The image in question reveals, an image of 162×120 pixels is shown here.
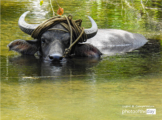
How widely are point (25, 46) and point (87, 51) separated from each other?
3.78 feet

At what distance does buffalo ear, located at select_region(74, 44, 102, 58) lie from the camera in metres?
7.85

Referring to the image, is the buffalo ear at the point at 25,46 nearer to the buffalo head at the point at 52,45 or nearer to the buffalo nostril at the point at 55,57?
the buffalo head at the point at 52,45

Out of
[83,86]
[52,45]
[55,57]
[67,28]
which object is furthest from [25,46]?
[83,86]

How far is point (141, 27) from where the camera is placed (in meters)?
11.3

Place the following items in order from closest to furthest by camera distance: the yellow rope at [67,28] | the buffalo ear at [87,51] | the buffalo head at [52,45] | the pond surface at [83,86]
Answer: the pond surface at [83,86]
the buffalo head at [52,45]
the yellow rope at [67,28]
the buffalo ear at [87,51]

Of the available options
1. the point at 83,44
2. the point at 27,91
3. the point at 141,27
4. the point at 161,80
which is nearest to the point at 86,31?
the point at 83,44

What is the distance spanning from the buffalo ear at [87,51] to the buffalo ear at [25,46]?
75 centimetres

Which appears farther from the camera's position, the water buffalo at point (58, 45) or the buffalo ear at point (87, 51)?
the buffalo ear at point (87, 51)

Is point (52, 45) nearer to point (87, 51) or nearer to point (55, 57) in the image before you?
point (55, 57)

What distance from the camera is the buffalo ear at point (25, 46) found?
311 inches

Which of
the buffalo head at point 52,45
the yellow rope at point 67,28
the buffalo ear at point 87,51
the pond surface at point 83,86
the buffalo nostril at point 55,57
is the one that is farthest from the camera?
the buffalo ear at point 87,51

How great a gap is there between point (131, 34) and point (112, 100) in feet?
17.2

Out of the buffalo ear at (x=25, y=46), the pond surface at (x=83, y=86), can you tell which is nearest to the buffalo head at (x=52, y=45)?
the buffalo ear at (x=25, y=46)

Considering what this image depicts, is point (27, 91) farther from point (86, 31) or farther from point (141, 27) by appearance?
point (141, 27)
